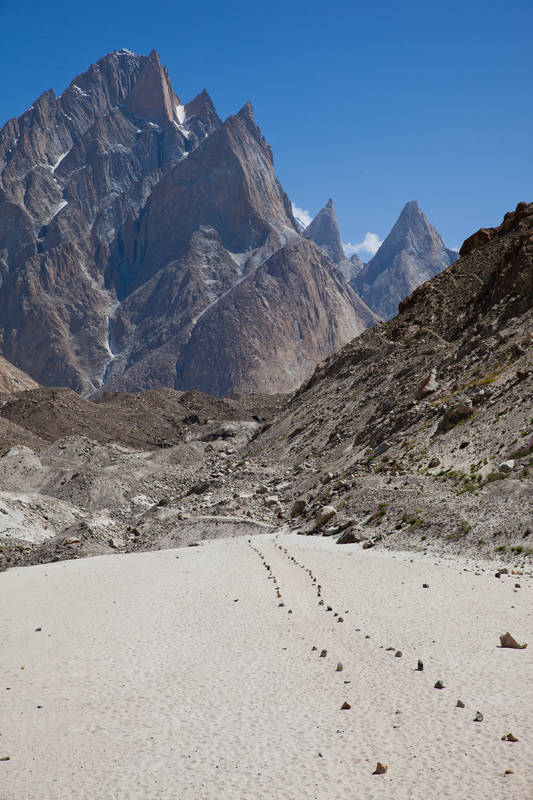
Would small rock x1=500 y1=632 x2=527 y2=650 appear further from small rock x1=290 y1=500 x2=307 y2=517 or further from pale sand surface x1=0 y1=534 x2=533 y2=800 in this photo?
small rock x1=290 y1=500 x2=307 y2=517

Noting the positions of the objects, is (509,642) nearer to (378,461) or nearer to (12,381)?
(378,461)

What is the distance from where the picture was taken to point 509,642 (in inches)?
403

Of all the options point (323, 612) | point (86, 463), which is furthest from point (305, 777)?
point (86, 463)

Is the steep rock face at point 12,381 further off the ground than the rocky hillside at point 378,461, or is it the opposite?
the steep rock face at point 12,381

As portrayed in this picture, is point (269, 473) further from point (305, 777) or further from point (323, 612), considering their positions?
point (305, 777)

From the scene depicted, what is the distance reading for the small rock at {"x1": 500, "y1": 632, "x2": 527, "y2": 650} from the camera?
10141mm

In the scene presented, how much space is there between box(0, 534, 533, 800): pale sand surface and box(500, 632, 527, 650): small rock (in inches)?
6.9

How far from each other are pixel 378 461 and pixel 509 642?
20692 mm

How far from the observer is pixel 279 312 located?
642ft

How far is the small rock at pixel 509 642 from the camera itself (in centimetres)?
1014

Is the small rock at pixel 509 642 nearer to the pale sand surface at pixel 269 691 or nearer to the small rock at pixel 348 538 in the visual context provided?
the pale sand surface at pixel 269 691

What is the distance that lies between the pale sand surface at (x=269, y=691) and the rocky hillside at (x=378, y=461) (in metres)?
5.44

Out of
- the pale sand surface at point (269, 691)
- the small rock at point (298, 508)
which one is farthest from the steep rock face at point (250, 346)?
the pale sand surface at point (269, 691)

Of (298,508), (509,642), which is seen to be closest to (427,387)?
(298,508)
